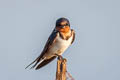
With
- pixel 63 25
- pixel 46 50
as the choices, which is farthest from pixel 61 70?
pixel 46 50

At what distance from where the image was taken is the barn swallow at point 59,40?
10.5 metres

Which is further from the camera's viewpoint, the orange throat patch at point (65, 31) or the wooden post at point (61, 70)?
the orange throat patch at point (65, 31)

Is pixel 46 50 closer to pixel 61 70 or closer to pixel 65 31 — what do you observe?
pixel 65 31

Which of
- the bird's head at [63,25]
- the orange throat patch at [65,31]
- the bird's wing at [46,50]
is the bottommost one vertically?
the bird's wing at [46,50]

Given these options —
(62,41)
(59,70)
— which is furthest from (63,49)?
(59,70)

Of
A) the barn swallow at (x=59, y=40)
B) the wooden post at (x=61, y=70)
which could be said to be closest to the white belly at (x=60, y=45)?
the barn swallow at (x=59, y=40)

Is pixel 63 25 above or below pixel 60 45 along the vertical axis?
above

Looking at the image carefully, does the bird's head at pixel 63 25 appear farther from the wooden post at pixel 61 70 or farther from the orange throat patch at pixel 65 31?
the wooden post at pixel 61 70

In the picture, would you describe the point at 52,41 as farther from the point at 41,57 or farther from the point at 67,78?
the point at 67,78

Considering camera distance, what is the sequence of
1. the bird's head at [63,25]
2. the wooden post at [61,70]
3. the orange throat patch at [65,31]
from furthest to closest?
the orange throat patch at [65,31] → the bird's head at [63,25] → the wooden post at [61,70]

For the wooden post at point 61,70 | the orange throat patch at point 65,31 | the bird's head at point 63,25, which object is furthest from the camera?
the orange throat patch at point 65,31

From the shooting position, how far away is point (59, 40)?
10555mm

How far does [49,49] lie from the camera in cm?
1096

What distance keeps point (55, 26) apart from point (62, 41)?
1.30 feet
